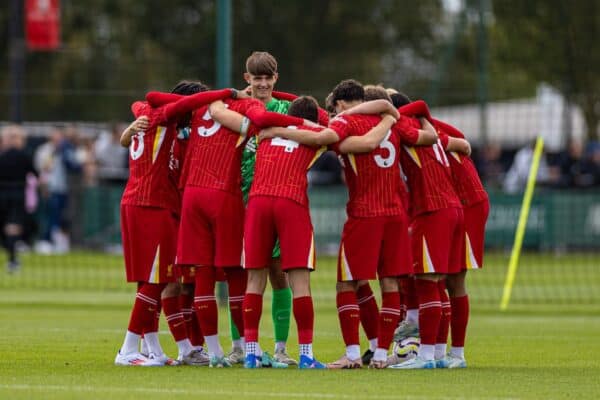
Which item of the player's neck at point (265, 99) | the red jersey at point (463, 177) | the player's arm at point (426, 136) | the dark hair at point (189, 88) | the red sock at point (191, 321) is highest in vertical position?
the dark hair at point (189, 88)

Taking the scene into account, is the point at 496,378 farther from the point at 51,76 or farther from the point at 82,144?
the point at 51,76

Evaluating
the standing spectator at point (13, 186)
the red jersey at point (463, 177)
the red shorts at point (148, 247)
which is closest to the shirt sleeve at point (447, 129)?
the red jersey at point (463, 177)

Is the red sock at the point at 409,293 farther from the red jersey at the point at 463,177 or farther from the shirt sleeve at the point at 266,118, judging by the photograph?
the shirt sleeve at the point at 266,118

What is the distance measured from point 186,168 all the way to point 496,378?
2801mm

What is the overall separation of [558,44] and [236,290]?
66.5 feet

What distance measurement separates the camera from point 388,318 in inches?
463

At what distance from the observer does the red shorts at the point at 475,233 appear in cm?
1243

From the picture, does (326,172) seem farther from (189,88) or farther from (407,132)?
(407,132)

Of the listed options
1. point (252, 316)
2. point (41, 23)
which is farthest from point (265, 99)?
point (41, 23)

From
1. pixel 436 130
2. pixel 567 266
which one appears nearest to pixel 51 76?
pixel 567 266

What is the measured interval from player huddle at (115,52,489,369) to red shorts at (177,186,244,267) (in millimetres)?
10

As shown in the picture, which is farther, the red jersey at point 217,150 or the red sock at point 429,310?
the red sock at point 429,310

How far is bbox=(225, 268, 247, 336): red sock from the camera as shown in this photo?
1206cm

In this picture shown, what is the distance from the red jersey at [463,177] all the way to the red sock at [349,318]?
1.37 metres
